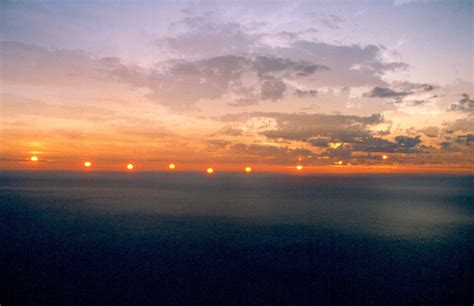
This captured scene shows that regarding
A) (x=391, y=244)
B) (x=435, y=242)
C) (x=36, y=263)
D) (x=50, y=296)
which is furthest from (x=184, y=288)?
(x=435, y=242)

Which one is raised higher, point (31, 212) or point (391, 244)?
point (31, 212)

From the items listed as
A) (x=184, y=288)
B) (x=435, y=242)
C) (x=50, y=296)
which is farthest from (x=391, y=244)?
(x=50, y=296)

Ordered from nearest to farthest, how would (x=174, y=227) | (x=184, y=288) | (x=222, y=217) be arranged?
(x=184, y=288) → (x=174, y=227) → (x=222, y=217)

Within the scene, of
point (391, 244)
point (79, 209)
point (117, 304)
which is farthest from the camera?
point (79, 209)

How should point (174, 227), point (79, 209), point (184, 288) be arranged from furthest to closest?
point (79, 209)
point (174, 227)
point (184, 288)

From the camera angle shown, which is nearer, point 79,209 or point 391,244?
point 391,244

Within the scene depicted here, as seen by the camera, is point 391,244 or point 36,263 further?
point 391,244

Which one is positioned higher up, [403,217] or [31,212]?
[31,212]

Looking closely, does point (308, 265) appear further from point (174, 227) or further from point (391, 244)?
point (174, 227)

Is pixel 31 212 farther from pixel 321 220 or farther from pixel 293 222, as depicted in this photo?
pixel 321 220
